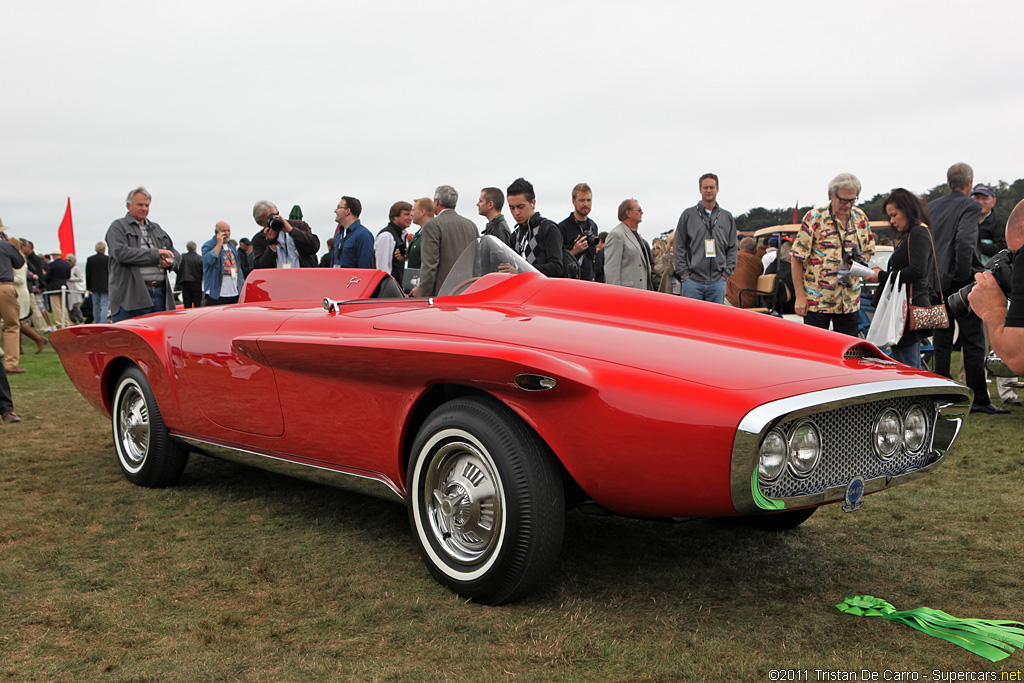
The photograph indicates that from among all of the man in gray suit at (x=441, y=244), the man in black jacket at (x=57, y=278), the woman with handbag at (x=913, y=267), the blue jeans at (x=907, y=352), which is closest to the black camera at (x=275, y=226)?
the man in gray suit at (x=441, y=244)

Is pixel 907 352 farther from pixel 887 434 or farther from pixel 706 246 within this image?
pixel 887 434

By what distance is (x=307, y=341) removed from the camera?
302cm

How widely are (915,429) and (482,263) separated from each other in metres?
1.73

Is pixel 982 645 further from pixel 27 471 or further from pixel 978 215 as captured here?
pixel 978 215

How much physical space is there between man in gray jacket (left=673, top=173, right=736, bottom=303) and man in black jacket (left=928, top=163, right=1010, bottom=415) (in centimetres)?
161

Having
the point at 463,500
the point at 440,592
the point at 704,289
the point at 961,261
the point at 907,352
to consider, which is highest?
the point at 961,261

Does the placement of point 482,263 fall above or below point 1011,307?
above

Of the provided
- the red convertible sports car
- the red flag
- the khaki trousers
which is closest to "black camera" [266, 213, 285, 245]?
the khaki trousers

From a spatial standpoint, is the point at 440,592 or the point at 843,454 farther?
the point at 440,592

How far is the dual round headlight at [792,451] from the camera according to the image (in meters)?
2.15

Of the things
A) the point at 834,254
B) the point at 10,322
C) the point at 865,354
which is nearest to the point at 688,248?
the point at 834,254

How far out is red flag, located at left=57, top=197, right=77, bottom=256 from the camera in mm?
18125

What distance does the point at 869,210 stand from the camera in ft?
96.9

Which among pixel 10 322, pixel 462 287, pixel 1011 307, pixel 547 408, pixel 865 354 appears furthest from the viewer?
pixel 10 322
